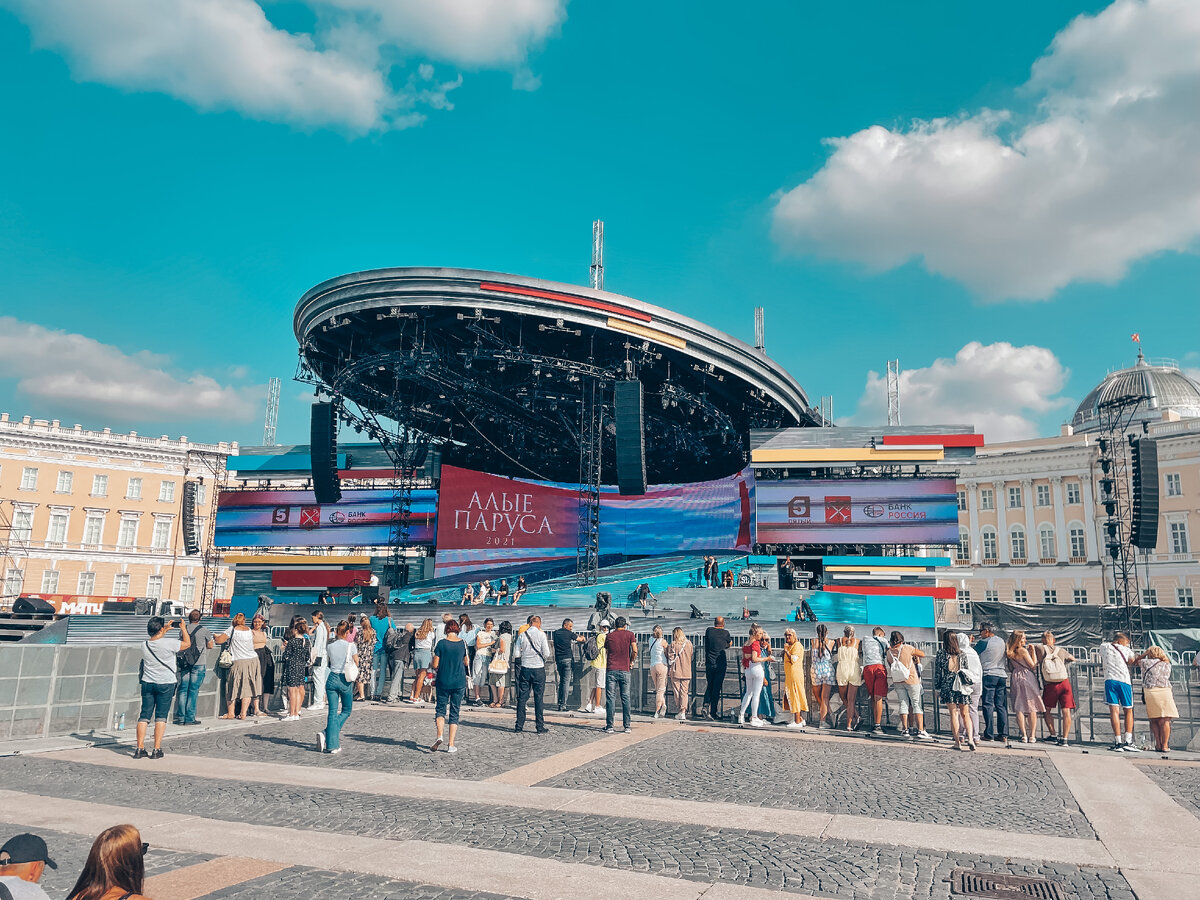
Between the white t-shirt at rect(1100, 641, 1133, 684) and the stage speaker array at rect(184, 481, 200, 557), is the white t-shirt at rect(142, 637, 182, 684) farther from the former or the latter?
the stage speaker array at rect(184, 481, 200, 557)

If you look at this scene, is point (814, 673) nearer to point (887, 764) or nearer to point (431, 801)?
point (887, 764)

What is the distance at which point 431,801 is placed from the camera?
7523 millimetres

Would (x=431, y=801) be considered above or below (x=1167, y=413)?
below

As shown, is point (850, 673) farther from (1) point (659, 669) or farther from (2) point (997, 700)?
(1) point (659, 669)

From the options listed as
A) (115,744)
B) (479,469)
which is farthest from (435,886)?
(479,469)

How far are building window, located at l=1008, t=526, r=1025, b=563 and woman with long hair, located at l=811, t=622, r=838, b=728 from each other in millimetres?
54342

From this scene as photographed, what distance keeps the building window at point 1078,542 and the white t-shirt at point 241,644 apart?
59.2 metres

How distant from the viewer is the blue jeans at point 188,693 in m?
11.9

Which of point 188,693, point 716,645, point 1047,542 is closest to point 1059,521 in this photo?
point 1047,542

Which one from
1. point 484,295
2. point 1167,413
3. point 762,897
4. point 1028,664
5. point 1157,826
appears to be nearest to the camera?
point 762,897

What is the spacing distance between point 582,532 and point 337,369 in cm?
1265

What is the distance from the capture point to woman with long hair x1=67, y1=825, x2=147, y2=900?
2.80m

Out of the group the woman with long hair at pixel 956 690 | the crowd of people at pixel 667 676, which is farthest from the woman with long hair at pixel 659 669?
the woman with long hair at pixel 956 690

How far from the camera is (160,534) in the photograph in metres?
59.2
